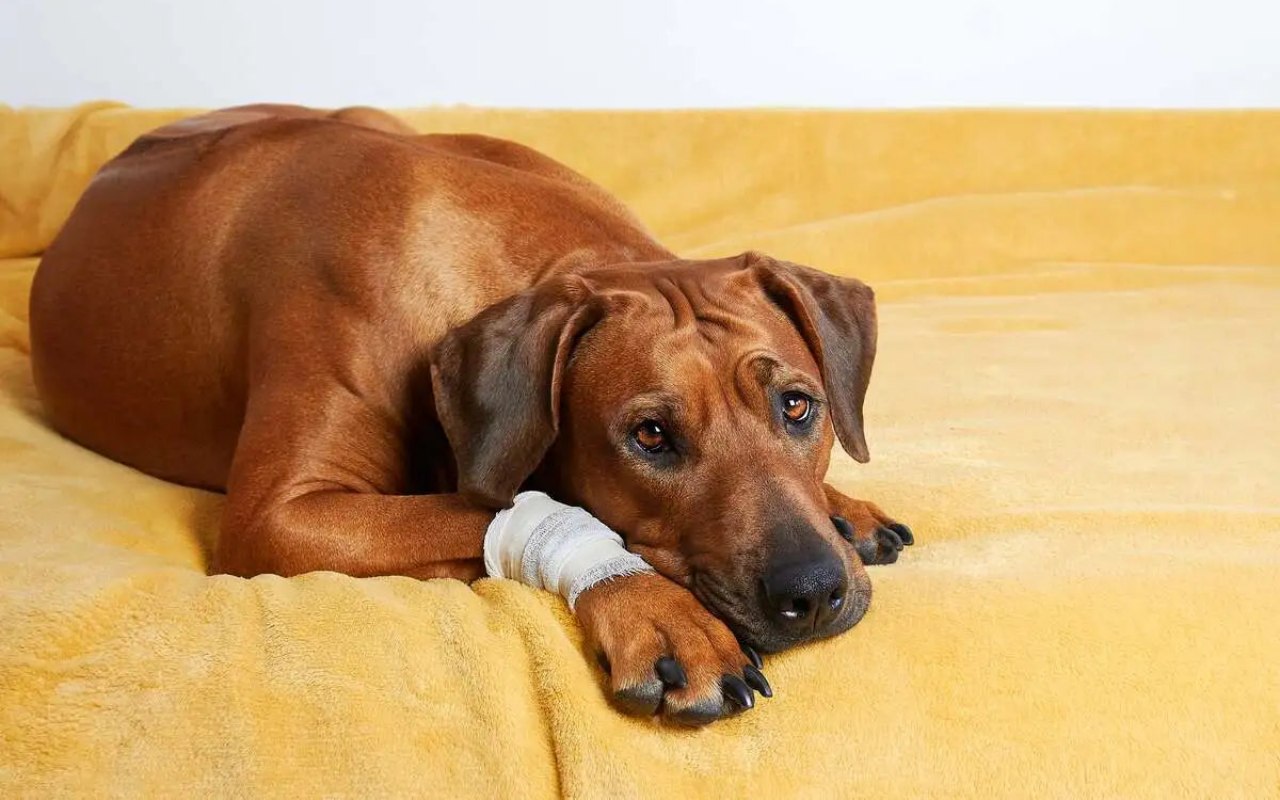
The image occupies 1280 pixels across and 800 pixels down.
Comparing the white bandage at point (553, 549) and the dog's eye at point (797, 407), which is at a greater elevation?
the dog's eye at point (797, 407)

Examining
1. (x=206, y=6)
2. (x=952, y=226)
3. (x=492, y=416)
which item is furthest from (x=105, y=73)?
(x=492, y=416)

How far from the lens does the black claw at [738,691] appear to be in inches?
74.9

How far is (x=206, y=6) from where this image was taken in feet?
18.2

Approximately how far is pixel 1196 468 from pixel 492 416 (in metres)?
1.60

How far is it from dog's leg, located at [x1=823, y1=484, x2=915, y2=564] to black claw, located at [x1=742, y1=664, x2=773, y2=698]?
625 mm

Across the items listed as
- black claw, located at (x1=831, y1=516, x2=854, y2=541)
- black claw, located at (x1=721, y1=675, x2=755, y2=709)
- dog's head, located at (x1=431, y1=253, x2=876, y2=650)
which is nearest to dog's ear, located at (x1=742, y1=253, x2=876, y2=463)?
dog's head, located at (x1=431, y1=253, x2=876, y2=650)

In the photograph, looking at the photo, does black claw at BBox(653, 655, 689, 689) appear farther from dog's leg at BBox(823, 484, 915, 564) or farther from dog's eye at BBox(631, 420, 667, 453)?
dog's leg at BBox(823, 484, 915, 564)

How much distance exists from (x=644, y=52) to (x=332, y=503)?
399 cm

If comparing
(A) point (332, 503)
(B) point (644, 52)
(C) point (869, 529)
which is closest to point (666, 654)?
(C) point (869, 529)

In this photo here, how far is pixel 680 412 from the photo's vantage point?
2334mm

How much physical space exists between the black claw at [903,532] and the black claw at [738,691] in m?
0.82

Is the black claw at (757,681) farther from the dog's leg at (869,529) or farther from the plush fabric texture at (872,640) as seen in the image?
the dog's leg at (869,529)

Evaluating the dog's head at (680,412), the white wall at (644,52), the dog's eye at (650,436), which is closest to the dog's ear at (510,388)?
the dog's head at (680,412)

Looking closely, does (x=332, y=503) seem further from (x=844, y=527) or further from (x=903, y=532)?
(x=903, y=532)
